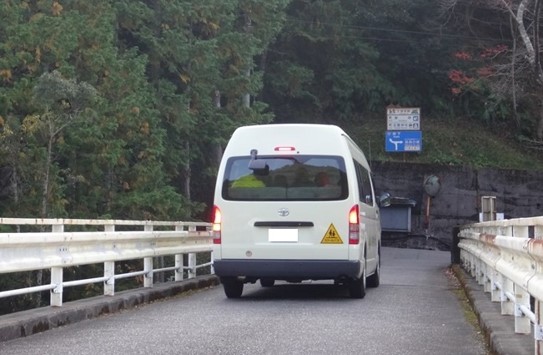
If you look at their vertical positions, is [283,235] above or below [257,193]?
below

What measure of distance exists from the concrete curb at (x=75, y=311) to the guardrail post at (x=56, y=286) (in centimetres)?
10

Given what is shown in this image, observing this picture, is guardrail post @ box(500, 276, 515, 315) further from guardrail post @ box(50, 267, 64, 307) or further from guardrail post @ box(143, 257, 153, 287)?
guardrail post @ box(143, 257, 153, 287)

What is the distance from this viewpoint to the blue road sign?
4338 centimetres

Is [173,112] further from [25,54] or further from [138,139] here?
[25,54]

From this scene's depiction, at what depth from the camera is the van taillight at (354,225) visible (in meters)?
12.5

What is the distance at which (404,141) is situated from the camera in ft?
143

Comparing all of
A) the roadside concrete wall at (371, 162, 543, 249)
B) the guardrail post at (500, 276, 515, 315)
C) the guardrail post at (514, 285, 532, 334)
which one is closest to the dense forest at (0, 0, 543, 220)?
the roadside concrete wall at (371, 162, 543, 249)

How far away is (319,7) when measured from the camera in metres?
44.6

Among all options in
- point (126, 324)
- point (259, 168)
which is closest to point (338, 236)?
point (259, 168)

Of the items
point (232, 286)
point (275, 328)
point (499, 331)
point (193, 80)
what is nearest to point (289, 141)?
point (232, 286)

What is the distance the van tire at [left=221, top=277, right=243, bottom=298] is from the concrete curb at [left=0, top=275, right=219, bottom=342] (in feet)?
2.89

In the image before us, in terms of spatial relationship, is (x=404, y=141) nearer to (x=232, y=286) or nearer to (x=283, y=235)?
(x=232, y=286)

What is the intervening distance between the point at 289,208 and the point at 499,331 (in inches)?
188

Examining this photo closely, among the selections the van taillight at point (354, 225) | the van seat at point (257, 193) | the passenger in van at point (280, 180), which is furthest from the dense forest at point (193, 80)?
the van taillight at point (354, 225)
